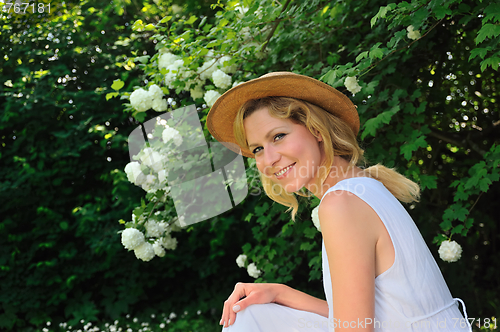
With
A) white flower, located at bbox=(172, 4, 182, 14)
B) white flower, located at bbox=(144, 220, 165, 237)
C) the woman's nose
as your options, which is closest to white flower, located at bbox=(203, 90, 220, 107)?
white flower, located at bbox=(144, 220, 165, 237)

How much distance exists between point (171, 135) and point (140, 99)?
0.32 m

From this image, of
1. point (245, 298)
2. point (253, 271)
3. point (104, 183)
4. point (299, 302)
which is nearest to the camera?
point (245, 298)

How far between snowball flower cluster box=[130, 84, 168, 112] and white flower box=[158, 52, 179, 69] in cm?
19

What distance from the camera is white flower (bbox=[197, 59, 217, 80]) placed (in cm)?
270

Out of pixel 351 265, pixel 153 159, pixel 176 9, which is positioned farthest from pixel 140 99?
pixel 351 265

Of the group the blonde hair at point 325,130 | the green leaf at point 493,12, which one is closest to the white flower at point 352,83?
the blonde hair at point 325,130

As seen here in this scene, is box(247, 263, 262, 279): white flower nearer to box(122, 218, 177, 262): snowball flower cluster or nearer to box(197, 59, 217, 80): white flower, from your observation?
box(122, 218, 177, 262): snowball flower cluster

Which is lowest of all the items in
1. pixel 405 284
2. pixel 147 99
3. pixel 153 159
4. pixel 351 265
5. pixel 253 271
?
pixel 253 271

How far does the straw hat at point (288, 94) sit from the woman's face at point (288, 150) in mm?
93

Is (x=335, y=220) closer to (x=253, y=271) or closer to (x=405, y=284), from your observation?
(x=405, y=284)

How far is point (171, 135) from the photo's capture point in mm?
2594

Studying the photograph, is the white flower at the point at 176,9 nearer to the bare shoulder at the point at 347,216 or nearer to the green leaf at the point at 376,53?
the green leaf at the point at 376,53

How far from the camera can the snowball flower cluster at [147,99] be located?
2.60m

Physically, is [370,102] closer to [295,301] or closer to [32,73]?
[295,301]
